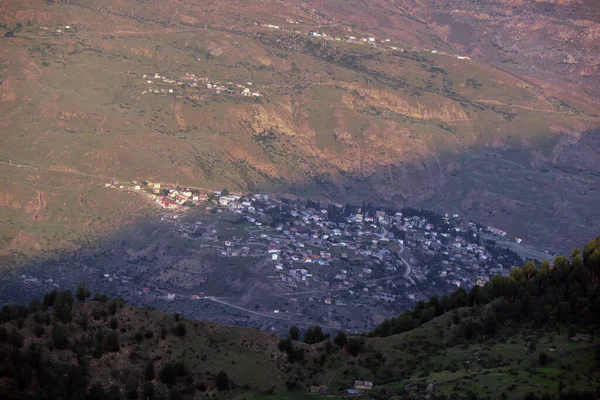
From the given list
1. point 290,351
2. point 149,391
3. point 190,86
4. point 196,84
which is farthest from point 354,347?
point 196,84

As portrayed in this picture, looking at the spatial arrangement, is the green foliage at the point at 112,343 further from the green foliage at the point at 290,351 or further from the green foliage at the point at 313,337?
the green foliage at the point at 313,337

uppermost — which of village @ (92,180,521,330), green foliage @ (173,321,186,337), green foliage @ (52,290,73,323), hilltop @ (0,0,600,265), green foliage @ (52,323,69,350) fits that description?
green foliage @ (52,290,73,323)

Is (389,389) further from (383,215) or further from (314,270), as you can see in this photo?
(383,215)

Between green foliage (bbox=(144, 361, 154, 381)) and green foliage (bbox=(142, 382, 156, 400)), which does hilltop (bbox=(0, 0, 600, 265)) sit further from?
green foliage (bbox=(142, 382, 156, 400))

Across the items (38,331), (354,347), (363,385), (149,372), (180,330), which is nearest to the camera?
(38,331)

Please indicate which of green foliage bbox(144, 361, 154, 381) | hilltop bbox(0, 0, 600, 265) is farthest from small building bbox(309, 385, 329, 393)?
hilltop bbox(0, 0, 600, 265)

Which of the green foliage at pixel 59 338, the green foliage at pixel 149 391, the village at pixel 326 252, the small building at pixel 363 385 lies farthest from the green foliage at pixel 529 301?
the village at pixel 326 252

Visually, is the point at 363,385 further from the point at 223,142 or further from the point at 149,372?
the point at 223,142
